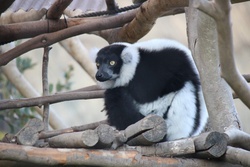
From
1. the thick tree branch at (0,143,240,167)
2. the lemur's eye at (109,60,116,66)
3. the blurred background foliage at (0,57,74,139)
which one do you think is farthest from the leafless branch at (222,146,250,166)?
the blurred background foliage at (0,57,74,139)

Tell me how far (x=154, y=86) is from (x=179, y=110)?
0.27m

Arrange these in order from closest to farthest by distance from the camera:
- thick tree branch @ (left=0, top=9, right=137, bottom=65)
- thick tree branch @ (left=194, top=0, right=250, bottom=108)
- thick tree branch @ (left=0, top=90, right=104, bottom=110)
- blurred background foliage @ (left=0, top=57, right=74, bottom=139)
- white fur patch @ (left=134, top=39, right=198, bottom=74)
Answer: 1. thick tree branch @ (left=194, top=0, right=250, bottom=108)
2. white fur patch @ (left=134, top=39, right=198, bottom=74)
3. thick tree branch @ (left=0, top=9, right=137, bottom=65)
4. thick tree branch @ (left=0, top=90, right=104, bottom=110)
5. blurred background foliage @ (left=0, top=57, right=74, bottom=139)

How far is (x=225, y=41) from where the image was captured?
2.56 metres

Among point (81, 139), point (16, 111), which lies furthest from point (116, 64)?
point (16, 111)

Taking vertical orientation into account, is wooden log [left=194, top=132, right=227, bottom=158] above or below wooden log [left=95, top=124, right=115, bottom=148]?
below

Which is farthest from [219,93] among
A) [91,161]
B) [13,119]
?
[13,119]

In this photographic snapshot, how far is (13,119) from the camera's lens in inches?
285

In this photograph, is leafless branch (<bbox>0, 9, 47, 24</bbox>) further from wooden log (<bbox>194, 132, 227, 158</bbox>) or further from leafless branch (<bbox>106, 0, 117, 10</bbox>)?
wooden log (<bbox>194, 132, 227, 158</bbox>)

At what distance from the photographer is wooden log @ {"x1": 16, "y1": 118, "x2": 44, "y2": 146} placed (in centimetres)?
312

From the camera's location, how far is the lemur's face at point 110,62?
4.41m

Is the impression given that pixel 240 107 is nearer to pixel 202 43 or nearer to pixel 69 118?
pixel 69 118

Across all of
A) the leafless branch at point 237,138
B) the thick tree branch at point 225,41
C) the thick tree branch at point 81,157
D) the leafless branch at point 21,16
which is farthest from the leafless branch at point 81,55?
the thick tree branch at point 225,41

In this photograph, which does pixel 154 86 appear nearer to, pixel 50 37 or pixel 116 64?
pixel 116 64

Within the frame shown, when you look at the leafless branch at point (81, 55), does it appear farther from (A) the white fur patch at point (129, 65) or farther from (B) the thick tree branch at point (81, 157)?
(B) the thick tree branch at point (81, 157)
